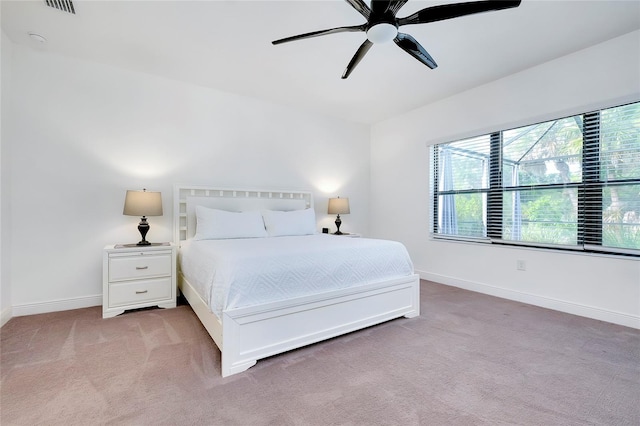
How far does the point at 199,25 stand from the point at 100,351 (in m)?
2.65

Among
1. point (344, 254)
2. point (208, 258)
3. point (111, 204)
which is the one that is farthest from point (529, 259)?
point (111, 204)

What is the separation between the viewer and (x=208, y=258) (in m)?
2.20

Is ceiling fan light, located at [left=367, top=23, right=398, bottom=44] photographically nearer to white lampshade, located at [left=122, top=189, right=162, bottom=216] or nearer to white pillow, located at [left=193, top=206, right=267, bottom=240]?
white pillow, located at [left=193, top=206, right=267, bottom=240]

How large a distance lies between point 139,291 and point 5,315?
41.2 inches

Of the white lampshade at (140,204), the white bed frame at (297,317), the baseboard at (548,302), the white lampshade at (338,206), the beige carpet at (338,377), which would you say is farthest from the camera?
the white lampshade at (338,206)

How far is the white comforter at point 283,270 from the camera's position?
1.81 metres

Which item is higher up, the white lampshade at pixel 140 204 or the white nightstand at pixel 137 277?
the white lampshade at pixel 140 204

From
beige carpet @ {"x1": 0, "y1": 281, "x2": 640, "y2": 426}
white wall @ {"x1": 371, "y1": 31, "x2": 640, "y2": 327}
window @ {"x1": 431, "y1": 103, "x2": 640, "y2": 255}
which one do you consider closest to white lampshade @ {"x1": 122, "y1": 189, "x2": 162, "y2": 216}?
beige carpet @ {"x1": 0, "y1": 281, "x2": 640, "y2": 426}

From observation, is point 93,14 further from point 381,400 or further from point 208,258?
point 381,400

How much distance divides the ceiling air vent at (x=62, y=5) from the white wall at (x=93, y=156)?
876 millimetres

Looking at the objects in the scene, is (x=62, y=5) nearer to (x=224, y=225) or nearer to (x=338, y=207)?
(x=224, y=225)

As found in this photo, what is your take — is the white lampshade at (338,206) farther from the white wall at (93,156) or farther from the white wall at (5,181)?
the white wall at (5,181)

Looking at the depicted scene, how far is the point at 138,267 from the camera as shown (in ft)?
9.12

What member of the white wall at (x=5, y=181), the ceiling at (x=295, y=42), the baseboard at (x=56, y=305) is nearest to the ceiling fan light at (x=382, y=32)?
the ceiling at (x=295, y=42)
